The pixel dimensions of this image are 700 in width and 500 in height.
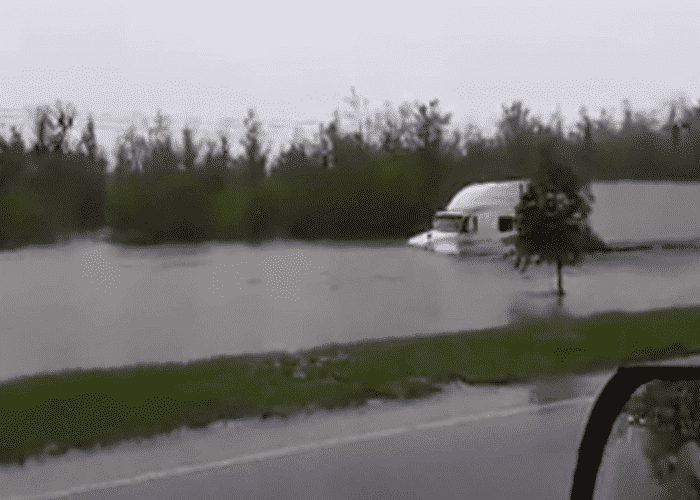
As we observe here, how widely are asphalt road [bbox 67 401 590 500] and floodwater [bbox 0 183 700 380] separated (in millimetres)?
6421

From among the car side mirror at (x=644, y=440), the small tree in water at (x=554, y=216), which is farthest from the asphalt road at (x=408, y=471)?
the small tree in water at (x=554, y=216)

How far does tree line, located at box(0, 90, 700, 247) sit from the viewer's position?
14.6 meters

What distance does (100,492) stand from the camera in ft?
20.5

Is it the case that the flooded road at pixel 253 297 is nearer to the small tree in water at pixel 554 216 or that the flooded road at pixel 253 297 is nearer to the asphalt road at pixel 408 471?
the small tree in water at pixel 554 216

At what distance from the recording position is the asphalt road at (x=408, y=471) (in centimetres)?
614

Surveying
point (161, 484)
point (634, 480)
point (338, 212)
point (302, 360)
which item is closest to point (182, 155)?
point (338, 212)

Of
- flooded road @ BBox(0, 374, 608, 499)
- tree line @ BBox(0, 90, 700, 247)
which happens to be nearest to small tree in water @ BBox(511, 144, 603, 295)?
tree line @ BBox(0, 90, 700, 247)

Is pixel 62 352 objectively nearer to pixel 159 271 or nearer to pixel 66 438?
pixel 159 271

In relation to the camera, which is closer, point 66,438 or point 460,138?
point 66,438

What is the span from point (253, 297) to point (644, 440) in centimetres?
1739

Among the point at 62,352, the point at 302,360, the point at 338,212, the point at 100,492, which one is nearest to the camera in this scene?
the point at 100,492

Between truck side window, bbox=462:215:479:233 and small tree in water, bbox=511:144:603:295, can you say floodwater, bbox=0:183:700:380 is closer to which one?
truck side window, bbox=462:215:479:233

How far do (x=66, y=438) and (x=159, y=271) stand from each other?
992cm

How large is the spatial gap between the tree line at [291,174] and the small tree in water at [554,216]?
0.25 m
